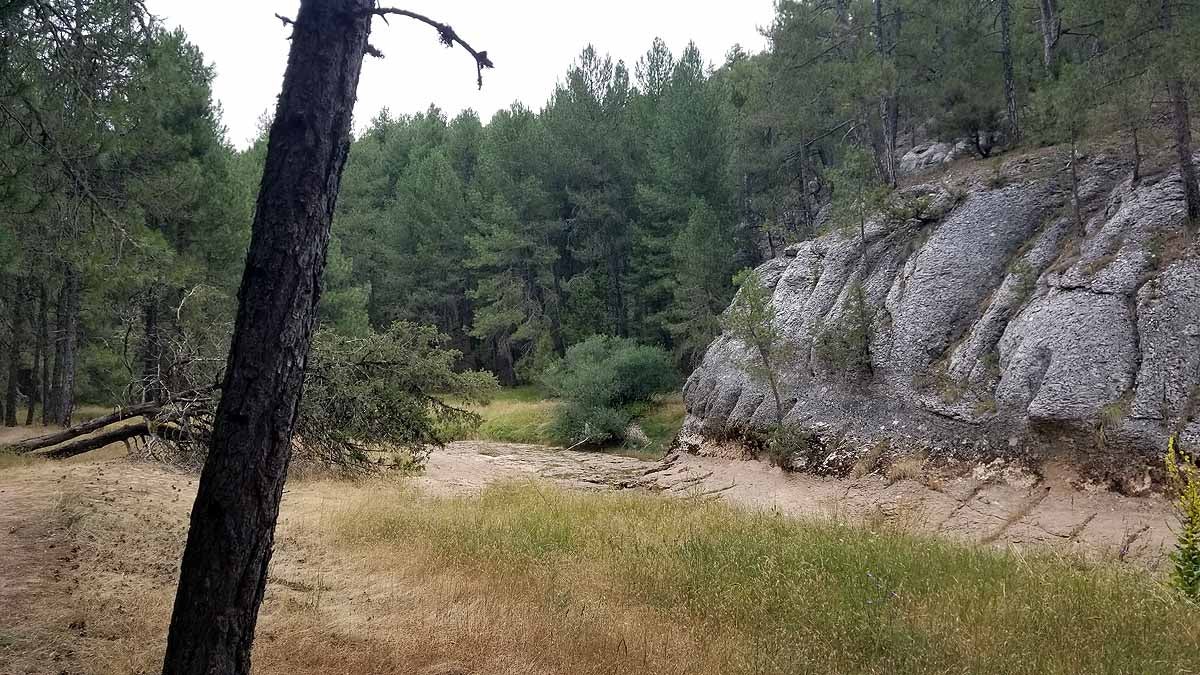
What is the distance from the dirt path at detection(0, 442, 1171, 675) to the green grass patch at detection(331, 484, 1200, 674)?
1155 millimetres

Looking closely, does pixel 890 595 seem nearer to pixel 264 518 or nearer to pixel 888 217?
pixel 264 518

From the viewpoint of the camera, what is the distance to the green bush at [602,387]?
89.1 feet

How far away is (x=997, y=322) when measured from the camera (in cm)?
1636

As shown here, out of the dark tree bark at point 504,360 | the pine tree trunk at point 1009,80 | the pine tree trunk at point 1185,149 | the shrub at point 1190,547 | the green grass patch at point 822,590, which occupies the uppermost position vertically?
the pine tree trunk at point 1009,80

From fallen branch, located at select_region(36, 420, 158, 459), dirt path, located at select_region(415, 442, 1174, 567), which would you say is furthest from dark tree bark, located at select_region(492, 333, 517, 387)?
fallen branch, located at select_region(36, 420, 158, 459)

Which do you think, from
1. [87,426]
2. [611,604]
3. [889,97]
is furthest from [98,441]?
[889,97]

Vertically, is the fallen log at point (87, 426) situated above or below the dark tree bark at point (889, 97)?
below

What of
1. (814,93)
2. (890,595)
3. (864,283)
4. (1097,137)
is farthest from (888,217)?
(890,595)

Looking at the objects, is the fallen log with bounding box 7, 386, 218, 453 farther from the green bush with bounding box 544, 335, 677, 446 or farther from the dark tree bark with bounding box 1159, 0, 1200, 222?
the dark tree bark with bounding box 1159, 0, 1200, 222

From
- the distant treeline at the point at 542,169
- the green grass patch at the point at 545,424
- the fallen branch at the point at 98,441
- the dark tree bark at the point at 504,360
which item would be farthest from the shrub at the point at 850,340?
the dark tree bark at the point at 504,360

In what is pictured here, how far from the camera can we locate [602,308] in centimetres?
4031

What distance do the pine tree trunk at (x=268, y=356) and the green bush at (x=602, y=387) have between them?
23.7m

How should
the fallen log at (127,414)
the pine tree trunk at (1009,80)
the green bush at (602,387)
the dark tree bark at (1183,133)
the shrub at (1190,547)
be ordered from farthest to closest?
the green bush at (602,387) → the pine tree trunk at (1009,80) → the dark tree bark at (1183,133) → the fallen log at (127,414) → the shrub at (1190,547)

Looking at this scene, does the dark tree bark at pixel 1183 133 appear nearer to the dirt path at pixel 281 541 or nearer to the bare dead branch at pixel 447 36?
the dirt path at pixel 281 541
